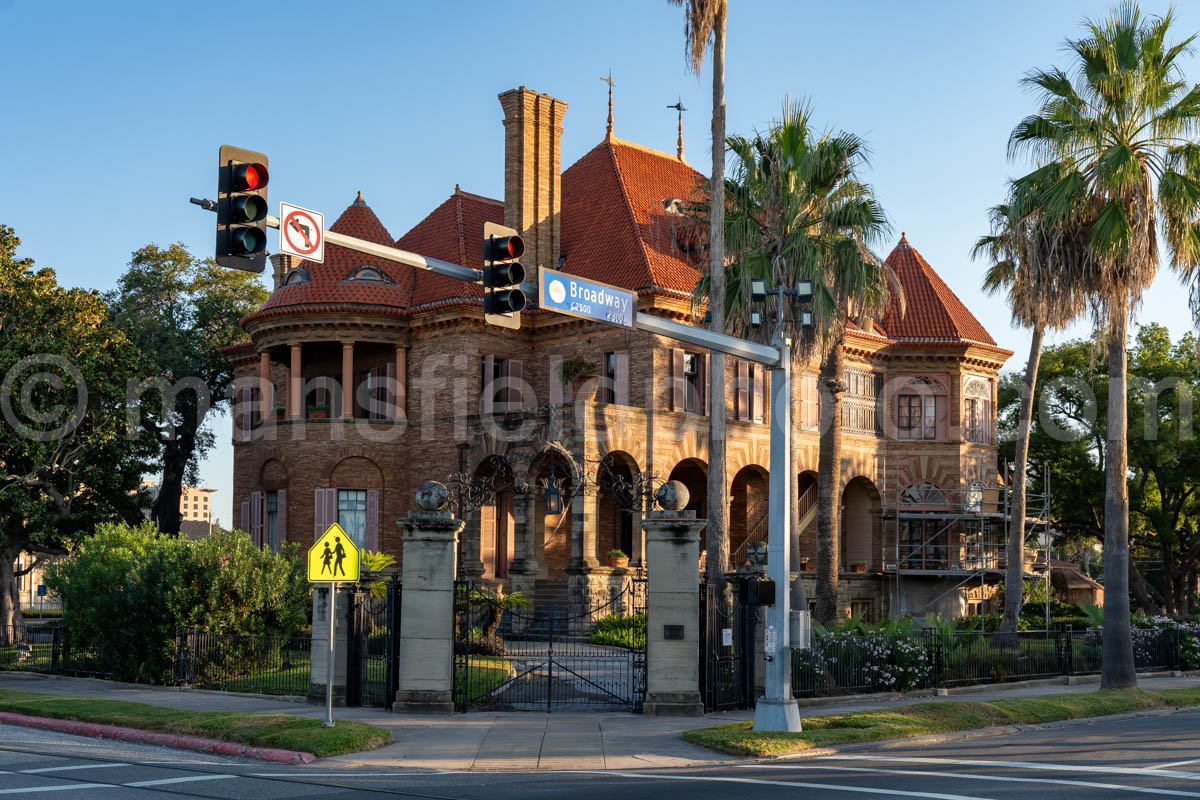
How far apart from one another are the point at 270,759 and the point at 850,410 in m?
31.0

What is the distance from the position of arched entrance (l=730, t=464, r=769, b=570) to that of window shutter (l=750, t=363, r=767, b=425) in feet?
7.57

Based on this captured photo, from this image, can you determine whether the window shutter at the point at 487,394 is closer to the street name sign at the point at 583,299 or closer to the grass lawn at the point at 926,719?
the grass lawn at the point at 926,719

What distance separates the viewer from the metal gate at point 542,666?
22.6 metres

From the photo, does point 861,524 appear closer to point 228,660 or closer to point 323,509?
point 323,509

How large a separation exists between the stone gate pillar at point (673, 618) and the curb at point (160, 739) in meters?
6.47

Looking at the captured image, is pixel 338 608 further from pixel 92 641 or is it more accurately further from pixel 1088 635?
pixel 1088 635

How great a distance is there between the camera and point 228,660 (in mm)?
26469

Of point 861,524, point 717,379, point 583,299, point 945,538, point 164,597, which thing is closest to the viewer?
point 583,299

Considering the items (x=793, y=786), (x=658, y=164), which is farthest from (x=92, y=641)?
(x=658, y=164)

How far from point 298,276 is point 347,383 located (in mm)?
4078

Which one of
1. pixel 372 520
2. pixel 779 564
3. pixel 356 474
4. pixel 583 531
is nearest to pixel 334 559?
pixel 779 564

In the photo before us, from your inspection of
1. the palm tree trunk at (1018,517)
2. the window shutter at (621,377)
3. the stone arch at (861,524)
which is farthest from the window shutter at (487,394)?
the palm tree trunk at (1018,517)

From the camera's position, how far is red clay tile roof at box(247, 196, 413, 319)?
4109 cm

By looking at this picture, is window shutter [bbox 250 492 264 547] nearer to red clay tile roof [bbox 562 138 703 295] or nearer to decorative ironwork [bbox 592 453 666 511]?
decorative ironwork [bbox 592 453 666 511]
